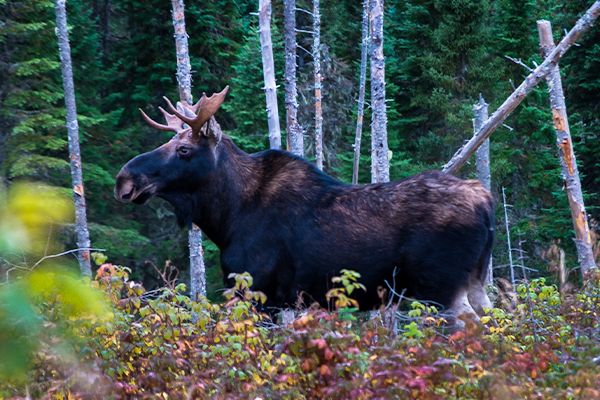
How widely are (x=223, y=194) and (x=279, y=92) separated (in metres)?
17.6

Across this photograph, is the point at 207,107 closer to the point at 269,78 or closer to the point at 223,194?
the point at 223,194

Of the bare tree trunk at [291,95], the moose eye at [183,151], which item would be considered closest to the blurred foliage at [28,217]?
the moose eye at [183,151]

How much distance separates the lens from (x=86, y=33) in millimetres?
A: 29578

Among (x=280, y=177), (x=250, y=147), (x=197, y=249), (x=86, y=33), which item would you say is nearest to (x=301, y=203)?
(x=280, y=177)

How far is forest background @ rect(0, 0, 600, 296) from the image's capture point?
966 inches

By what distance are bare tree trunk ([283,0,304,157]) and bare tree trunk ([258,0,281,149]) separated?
0.91m

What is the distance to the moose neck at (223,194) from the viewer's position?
9016mm

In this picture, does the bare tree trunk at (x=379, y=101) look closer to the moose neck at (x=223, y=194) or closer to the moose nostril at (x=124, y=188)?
the moose neck at (x=223, y=194)

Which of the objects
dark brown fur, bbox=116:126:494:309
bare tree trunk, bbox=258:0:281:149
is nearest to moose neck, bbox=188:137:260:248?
dark brown fur, bbox=116:126:494:309

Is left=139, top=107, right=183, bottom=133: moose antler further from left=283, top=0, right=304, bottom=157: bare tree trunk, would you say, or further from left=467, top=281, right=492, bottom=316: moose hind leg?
left=283, top=0, right=304, bottom=157: bare tree trunk

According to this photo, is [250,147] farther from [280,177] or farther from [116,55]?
[280,177]

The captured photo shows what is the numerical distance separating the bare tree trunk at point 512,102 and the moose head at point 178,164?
3257 millimetres

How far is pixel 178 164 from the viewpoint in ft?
29.8

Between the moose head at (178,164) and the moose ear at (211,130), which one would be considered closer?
the moose head at (178,164)
